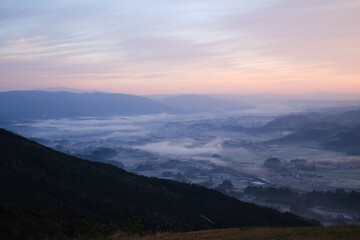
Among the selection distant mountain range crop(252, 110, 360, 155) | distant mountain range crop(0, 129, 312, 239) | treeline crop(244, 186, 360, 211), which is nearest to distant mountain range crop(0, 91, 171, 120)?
distant mountain range crop(252, 110, 360, 155)

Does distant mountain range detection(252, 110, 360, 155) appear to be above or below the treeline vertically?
above

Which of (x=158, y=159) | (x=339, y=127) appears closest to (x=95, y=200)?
(x=158, y=159)

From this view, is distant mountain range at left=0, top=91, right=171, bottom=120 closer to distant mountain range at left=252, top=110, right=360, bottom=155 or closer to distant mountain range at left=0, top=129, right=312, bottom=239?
distant mountain range at left=252, top=110, right=360, bottom=155

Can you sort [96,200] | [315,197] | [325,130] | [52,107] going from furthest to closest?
[52,107] → [325,130] → [315,197] → [96,200]

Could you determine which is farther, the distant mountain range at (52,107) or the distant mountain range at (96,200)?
the distant mountain range at (52,107)

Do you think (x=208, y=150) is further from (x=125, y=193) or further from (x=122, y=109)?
(x=122, y=109)

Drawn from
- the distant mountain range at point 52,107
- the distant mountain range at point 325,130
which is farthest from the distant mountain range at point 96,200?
the distant mountain range at point 52,107

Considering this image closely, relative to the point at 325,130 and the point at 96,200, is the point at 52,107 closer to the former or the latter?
the point at 325,130

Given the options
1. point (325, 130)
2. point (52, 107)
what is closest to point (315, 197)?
point (325, 130)

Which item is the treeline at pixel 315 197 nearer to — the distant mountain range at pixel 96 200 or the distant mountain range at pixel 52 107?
the distant mountain range at pixel 96 200
